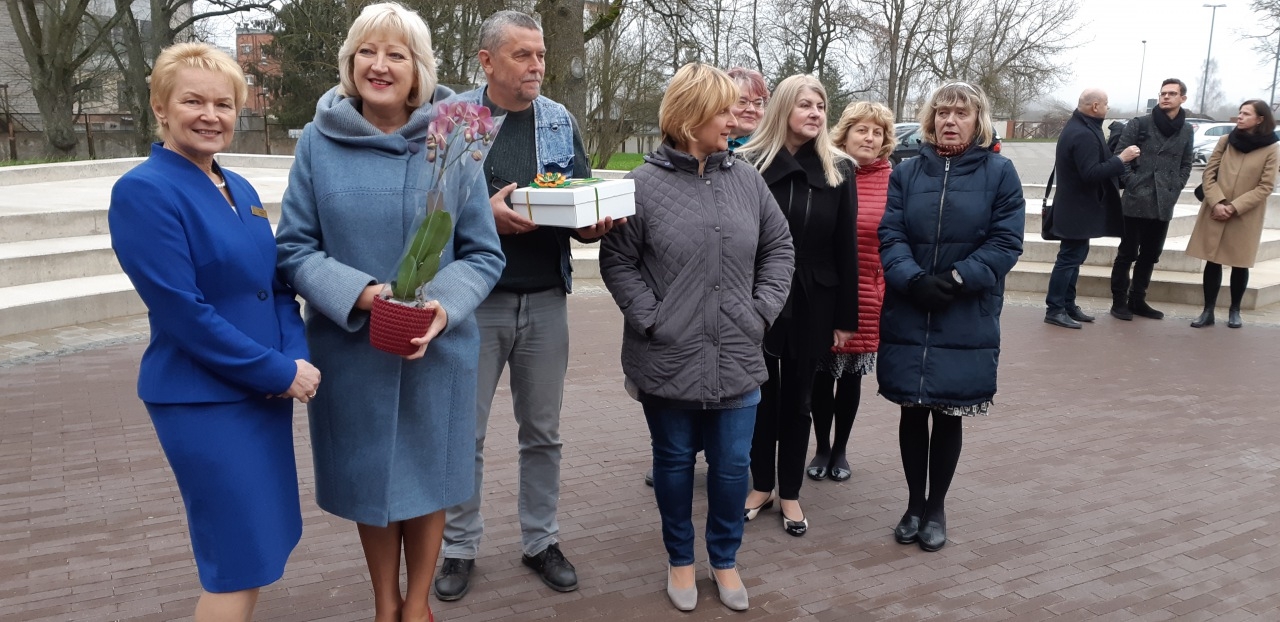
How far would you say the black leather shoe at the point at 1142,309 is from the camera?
9055 mm

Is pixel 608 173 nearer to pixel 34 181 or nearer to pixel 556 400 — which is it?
pixel 34 181

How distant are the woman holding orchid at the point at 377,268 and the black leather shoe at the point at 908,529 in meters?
2.09

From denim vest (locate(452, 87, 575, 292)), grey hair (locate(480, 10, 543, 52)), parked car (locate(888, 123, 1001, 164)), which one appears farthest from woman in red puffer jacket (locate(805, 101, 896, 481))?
parked car (locate(888, 123, 1001, 164))

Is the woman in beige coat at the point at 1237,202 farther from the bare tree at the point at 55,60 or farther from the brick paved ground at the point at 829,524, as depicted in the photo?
the bare tree at the point at 55,60

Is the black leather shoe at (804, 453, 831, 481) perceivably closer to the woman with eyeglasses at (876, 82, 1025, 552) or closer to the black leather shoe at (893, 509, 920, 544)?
the black leather shoe at (893, 509, 920, 544)

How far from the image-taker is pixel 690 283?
10.8 ft

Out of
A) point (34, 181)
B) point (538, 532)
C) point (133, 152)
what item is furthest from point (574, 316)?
point (133, 152)

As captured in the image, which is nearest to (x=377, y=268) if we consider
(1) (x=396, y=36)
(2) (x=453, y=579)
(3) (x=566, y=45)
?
(1) (x=396, y=36)

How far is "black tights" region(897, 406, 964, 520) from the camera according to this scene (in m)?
4.08

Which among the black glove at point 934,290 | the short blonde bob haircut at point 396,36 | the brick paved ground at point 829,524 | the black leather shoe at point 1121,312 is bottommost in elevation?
the black leather shoe at point 1121,312

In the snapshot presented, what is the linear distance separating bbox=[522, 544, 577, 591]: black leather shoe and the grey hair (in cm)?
184

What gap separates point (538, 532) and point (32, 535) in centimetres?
209

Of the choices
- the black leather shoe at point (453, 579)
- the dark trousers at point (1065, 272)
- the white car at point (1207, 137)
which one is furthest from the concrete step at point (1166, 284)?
the white car at point (1207, 137)

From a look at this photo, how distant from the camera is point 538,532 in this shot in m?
3.70
